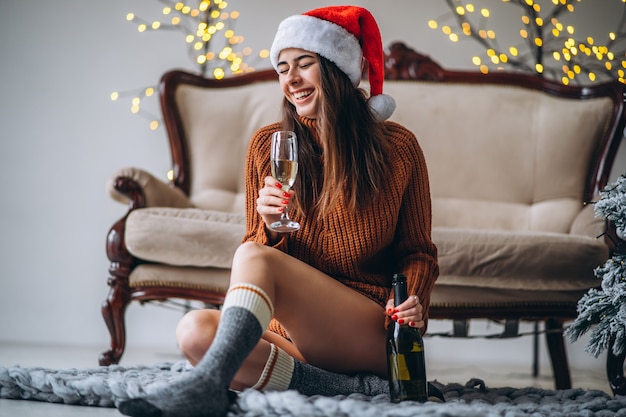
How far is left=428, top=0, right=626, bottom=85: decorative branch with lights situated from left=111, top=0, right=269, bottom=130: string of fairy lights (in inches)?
38.7

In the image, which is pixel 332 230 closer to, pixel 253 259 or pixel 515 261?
pixel 253 259

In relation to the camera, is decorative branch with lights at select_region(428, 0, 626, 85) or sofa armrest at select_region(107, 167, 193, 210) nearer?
sofa armrest at select_region(107, 167, 193, 210)

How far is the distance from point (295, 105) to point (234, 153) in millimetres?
1362

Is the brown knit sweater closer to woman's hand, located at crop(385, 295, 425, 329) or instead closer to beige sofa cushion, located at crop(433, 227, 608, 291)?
woman's hand, located at crop(385, 295, 425, 329)

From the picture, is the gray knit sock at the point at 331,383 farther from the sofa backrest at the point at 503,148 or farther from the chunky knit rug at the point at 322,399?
the sofa backrest at the point at 503,148

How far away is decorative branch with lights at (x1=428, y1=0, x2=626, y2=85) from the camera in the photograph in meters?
3.35

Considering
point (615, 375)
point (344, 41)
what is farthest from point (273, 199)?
point (615, 375)

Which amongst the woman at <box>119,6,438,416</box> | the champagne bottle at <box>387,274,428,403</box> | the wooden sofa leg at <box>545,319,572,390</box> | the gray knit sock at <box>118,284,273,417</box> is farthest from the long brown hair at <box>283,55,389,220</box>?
the wooden sofa leg at <box>545,319,572,390</box>

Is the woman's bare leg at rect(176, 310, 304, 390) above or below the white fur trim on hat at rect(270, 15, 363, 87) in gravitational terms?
below

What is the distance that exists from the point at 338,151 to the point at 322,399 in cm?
60

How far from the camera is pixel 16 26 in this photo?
3.59 m

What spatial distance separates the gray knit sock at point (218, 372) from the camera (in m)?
1.08

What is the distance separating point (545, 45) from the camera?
3.41m

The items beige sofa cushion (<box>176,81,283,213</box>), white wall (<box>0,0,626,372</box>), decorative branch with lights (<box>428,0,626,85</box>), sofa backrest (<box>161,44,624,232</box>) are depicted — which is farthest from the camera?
white wall (<box>0,0,626,372</box>)
